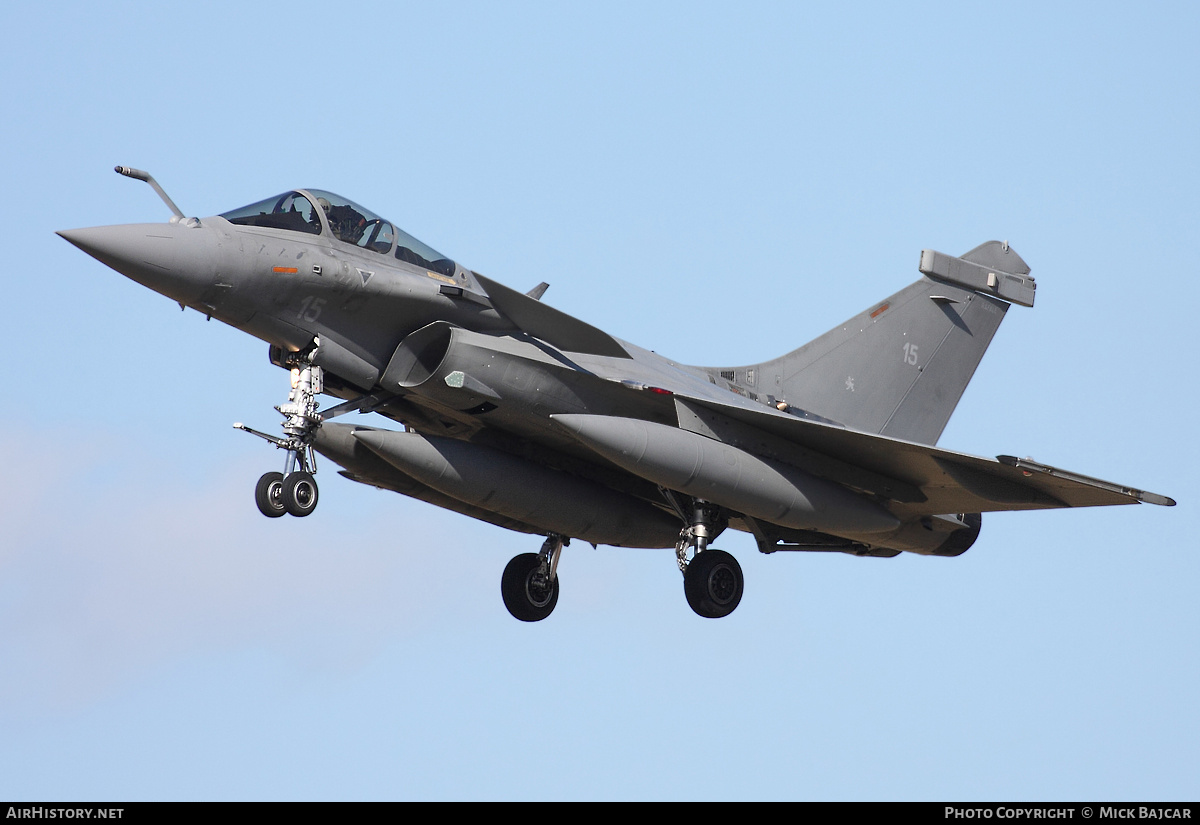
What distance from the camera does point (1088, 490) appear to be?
15.4 meters

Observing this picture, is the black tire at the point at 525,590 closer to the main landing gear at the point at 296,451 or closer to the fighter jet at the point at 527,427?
the fighter jet at the point at 527,427

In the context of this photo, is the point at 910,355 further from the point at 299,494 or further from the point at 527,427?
the point at 299,494

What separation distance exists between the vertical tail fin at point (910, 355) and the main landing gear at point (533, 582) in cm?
292

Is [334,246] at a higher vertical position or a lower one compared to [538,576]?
higher

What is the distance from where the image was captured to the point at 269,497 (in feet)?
45.5

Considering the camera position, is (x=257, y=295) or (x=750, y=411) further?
(x=750, y=411)

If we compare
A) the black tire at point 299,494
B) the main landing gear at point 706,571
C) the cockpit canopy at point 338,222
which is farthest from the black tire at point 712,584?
the black tire at point 299,494

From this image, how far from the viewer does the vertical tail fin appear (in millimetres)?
18578

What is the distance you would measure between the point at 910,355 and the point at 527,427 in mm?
5939

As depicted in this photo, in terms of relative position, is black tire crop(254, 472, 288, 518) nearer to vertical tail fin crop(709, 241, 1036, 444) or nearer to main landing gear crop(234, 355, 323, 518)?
main landing gear crop(234, 355, 323, 518)
